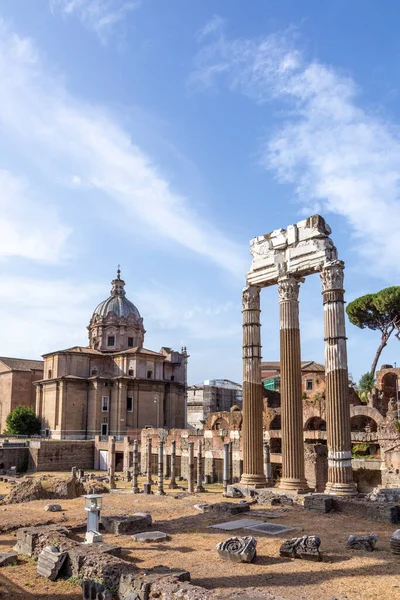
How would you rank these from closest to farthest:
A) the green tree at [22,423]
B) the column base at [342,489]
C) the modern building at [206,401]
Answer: the column base at [342,489]
the green tree at [22,423]
the modern building at [206,401]

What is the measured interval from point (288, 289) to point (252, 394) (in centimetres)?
379

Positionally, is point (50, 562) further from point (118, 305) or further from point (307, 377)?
point (118, 305)

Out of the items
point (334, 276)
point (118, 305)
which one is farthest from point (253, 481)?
point (118, 305)

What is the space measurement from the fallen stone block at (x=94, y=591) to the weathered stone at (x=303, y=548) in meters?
3.37

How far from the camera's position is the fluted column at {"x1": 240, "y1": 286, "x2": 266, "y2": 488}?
18.8 m

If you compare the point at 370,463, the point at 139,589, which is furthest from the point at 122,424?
the point at 139,589

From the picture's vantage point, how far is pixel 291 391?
17703 millimetres

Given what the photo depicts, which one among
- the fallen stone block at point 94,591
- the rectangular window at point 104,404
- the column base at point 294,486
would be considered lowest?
the fallen stone block at point 94,591

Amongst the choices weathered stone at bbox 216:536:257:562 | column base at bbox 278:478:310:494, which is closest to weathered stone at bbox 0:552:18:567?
weathered stone at bbox 216:536:257:562

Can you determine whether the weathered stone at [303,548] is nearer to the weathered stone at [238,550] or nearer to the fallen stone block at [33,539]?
the weathered stone at [238,550]

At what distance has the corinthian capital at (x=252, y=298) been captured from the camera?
64.9ft

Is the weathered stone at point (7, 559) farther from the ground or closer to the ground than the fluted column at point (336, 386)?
closer to the ground

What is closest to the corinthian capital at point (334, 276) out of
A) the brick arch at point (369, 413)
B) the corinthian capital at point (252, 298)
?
the corinthian capital at point (252, 298)

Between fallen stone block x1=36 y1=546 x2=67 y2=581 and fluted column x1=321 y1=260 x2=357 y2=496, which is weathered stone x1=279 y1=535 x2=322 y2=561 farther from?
fluted column x1=321 y1=260 x2=357 y2=496
